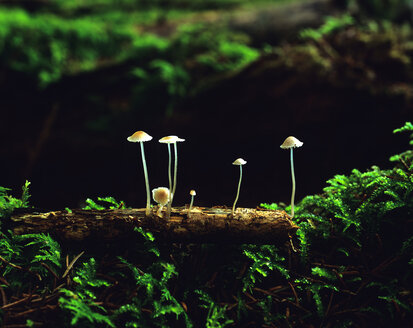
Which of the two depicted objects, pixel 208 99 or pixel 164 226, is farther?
pixel 208 99

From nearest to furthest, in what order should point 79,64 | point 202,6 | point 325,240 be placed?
point 325,240 < point 79,64 < point 202,6

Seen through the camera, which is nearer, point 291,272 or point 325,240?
point 291,272

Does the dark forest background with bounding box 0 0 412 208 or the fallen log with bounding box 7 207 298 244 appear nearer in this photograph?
the fallen log with bounding box 7 207 298 244

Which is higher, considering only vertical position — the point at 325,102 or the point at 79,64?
the point at 79,64

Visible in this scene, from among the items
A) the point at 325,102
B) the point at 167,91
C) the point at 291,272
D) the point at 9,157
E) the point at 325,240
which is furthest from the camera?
the point at 9,157

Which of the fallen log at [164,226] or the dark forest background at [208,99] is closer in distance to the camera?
the fallen log at [164,226]

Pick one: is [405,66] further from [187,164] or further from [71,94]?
[71,94]

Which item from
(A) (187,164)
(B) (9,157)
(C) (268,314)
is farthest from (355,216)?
(B) (9,157)

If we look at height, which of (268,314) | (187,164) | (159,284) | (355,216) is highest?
(355,216)
